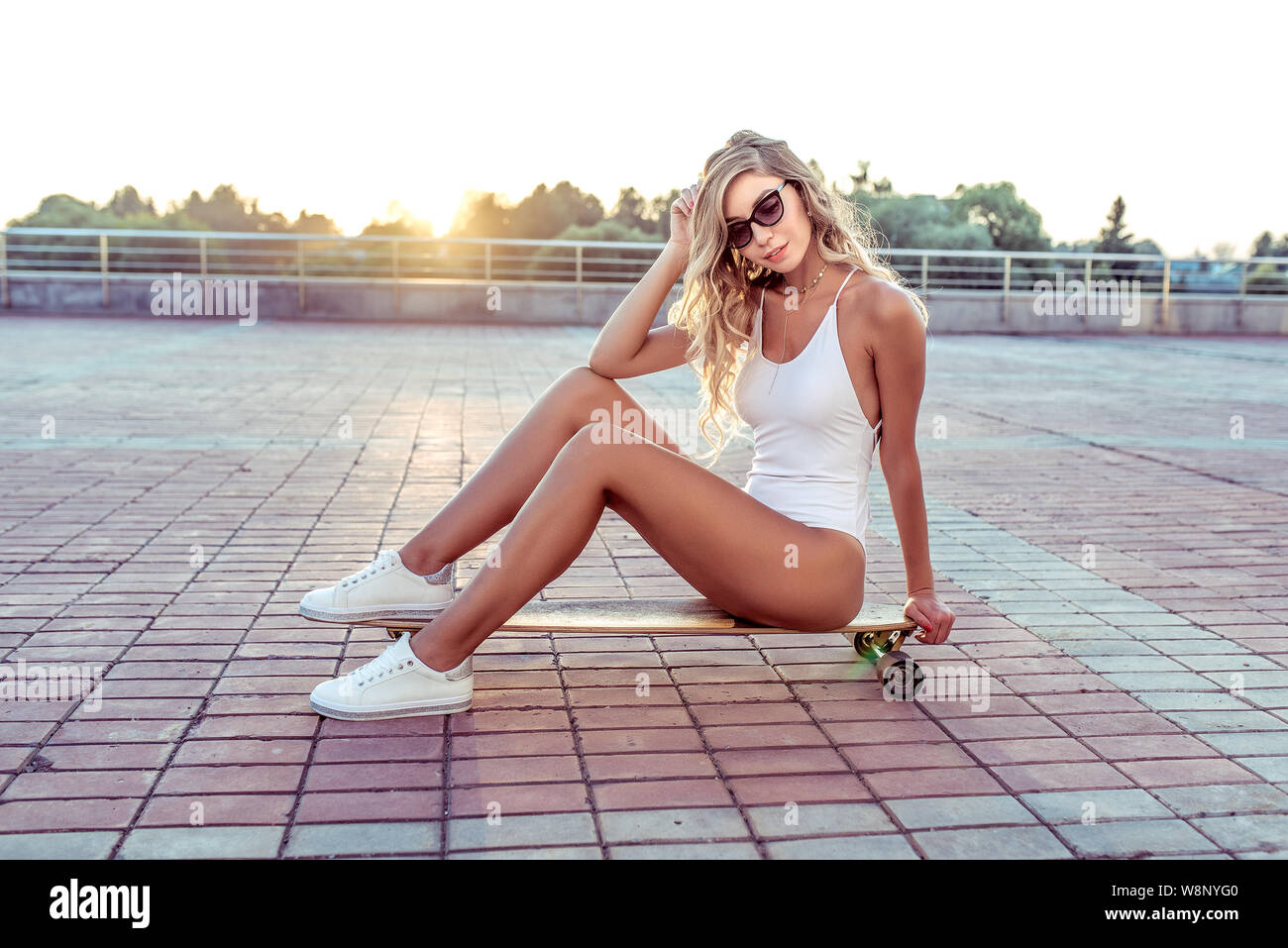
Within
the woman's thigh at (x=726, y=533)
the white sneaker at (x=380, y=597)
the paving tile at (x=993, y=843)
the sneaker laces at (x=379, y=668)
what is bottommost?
the paving tile at (x=993, y=843)

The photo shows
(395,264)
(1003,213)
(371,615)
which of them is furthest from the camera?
(1003,213)

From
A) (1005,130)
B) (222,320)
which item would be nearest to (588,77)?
(222,320)

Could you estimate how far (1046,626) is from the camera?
11.0 feet

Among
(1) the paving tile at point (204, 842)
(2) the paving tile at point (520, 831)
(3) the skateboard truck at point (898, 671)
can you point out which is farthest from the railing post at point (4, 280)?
(2) the paving tile at point (520, 831)

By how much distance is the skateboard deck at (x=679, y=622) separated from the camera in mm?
2600

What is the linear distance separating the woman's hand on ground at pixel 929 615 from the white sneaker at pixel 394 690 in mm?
1077

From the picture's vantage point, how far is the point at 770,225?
266cm

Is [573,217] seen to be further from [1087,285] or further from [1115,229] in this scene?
[1115,229]

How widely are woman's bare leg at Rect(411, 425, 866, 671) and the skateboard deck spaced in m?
0.08

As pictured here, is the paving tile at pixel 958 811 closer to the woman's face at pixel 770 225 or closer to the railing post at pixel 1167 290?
the woman's face at pixel 770 225

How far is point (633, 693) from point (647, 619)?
0.27 meters

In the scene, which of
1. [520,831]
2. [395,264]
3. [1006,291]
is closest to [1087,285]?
[1006,291]

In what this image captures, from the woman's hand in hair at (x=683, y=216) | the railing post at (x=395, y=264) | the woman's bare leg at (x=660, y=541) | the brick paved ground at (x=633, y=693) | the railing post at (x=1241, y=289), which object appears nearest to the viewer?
the brick paved ground at (x=633, y=693)
